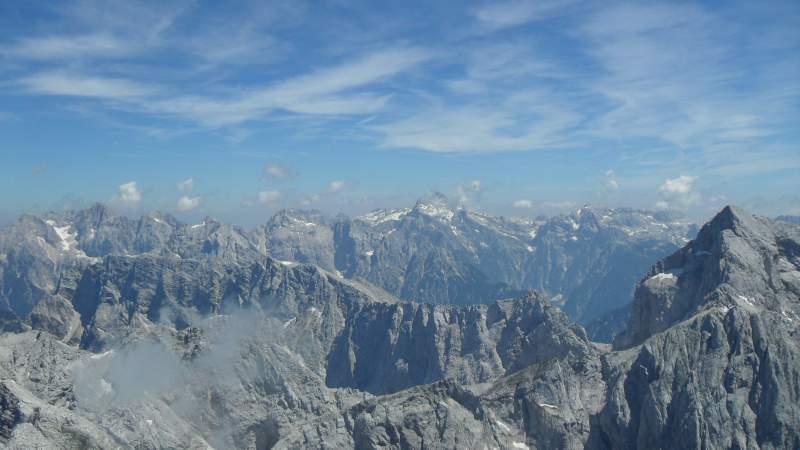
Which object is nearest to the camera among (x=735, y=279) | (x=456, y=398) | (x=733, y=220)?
(x=456, y=398)

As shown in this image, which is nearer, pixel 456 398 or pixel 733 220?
pixel 456 398

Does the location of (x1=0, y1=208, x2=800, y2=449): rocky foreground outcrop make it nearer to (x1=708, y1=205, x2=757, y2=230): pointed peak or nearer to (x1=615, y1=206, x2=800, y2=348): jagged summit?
(x1=615, y1=206, x2=800, y2=348): jagged summit

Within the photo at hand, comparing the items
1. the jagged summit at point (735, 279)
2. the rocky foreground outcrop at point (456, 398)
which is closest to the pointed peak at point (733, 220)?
the jagged summit at point (735, 279)

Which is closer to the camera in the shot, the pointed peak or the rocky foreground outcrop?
the rocky foreground outcrop

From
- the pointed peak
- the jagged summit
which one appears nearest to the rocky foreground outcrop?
the jagged summit

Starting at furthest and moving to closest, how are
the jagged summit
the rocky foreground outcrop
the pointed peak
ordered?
the pointed peak < the jagged summit < the rocky foreground outcrop

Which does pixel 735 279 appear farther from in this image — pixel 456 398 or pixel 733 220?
pixel 456 398

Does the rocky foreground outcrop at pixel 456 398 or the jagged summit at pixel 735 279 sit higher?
the jagged summit at pixel 735 279

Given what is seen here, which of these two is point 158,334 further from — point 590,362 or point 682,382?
point 682,382

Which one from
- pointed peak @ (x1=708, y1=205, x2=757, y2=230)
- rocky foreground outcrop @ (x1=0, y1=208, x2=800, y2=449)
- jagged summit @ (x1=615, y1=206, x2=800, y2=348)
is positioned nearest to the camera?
rocky foreground outcrop @ (x1=0, y1=208, x2=800, y2=449)

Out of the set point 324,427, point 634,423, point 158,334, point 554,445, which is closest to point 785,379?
point 634,423

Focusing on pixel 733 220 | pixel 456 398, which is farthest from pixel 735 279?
pixel 456 398

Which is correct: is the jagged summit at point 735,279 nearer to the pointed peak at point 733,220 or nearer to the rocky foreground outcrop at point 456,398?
the pointed peak at point 733,220
